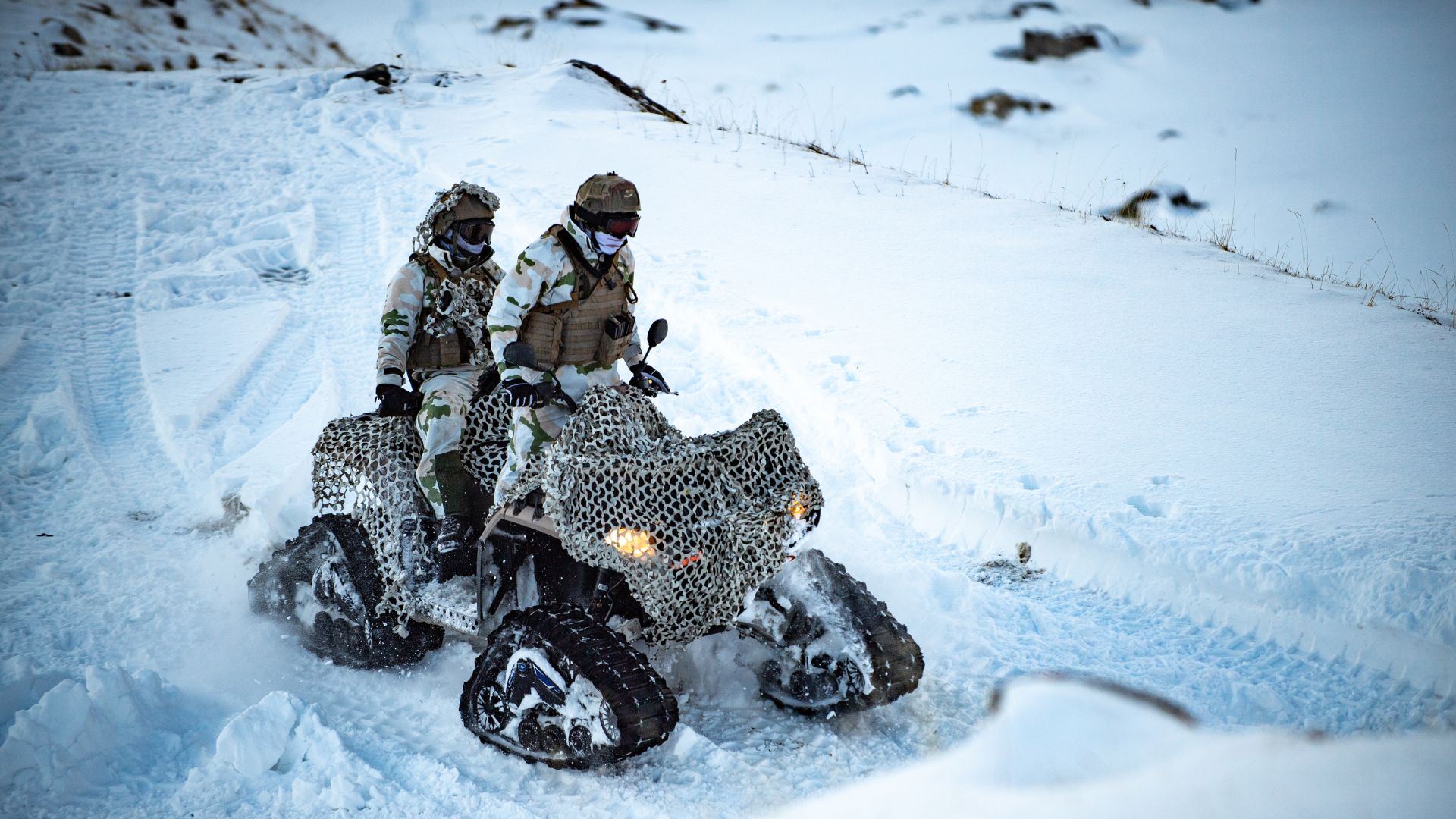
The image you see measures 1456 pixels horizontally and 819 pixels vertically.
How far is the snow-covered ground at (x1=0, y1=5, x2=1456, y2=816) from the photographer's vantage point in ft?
11.3

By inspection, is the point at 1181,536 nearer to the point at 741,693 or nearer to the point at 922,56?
the point at 741,693

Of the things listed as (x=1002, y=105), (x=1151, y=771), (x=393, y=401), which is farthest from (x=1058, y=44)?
(x=1151, y=771)

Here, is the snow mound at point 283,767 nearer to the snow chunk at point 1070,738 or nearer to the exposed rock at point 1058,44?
the snow chunk at point 1070,738

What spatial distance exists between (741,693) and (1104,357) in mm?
4194

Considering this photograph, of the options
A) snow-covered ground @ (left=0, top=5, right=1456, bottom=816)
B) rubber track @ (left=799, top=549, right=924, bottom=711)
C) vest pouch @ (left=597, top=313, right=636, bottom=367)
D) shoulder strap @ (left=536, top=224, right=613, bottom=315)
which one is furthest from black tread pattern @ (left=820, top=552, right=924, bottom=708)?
shoulder strap @ (left=536, top=224, right=613, bottom=315)

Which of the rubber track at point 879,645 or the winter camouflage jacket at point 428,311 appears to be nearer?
→ the rubber track at point 879,645

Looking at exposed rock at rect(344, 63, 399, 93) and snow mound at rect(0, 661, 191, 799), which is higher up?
exposed rock at rect(344, 63, 399, 93)

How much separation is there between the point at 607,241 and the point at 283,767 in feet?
7.53

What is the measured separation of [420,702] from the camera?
13.4 feet

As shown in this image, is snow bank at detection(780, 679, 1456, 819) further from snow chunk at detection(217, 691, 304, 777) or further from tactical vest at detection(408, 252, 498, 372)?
tactical vest at detection(408, 252, 498, 372)

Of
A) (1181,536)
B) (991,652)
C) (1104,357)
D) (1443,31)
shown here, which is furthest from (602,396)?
(1443,31)

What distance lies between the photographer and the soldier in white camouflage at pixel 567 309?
12.9 ft

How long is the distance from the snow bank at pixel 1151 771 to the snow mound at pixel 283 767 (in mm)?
1972

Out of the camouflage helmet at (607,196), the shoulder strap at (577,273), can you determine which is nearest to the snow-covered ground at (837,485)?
the shoulder strap at (577,273)
